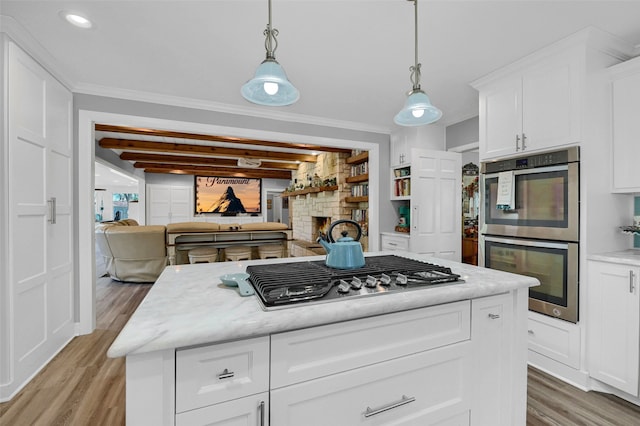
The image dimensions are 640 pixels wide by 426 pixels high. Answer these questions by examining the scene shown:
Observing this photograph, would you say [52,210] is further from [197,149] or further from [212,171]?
[212,171]

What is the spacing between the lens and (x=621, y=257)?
1940mm

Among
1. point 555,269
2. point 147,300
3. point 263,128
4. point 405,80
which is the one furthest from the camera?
point 263,128

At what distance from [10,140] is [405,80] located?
3.04 m

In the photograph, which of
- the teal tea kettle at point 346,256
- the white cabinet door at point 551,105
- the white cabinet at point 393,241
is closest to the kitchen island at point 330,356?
the teal tea kettle at point 346,256

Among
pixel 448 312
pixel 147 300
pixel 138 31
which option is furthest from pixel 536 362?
pixel 138 31

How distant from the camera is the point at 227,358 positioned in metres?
0.88

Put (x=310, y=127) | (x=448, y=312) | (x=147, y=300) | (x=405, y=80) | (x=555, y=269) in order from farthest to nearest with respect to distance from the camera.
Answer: (x=310, y=127)
(x=405, y=80)
(x=555, y=269)
(x=448, y=312)
(x=147, y=300)

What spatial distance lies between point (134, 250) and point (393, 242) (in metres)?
4.05

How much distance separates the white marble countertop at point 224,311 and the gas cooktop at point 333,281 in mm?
38

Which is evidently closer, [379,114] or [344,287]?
[344,287]

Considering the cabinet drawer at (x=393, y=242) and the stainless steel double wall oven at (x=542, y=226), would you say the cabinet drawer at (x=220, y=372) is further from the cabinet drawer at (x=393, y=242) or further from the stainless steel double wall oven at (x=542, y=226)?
the cabinet drawer at (x=393, y=242)

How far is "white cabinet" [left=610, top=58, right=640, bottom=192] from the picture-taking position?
2064 millimetres

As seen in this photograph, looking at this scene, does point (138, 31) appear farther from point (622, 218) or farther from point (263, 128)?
point (622, 218)

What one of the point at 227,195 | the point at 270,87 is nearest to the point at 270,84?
the point at 270,87
